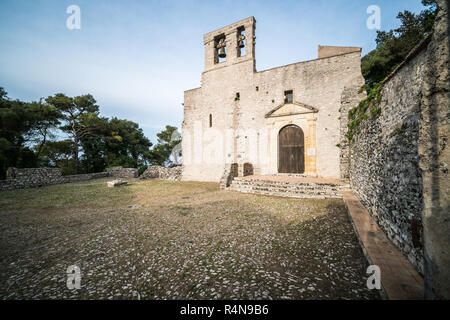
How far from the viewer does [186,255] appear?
2.97 metres

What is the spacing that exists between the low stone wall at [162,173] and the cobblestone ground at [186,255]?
33.8 feet

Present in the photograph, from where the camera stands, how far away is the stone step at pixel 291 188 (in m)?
6.91

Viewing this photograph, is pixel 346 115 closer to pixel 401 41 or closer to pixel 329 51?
pixel 329 51

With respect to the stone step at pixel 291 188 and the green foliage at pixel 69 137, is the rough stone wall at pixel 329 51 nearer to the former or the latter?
the stone step at pixel 291 188

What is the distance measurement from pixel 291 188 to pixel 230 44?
37.5 ft

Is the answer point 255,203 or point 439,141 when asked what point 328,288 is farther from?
point 255,203

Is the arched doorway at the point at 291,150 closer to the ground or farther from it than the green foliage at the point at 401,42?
closer to the ground

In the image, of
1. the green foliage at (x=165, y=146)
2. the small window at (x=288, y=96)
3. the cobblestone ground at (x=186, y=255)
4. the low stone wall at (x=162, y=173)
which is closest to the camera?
the cobblestone ground at (x=186, y=255)

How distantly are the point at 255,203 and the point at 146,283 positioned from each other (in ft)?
15.1

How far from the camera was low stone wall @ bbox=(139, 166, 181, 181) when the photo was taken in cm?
1572

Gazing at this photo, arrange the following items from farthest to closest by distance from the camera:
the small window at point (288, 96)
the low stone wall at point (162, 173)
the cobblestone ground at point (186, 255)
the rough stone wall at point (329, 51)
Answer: the low stone wall at point (162, 173), the rough stone wall at point (329, 51), the small window at point (288, 96), the cobblestone ground at point (186, 255)

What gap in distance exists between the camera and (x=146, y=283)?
2299 mm

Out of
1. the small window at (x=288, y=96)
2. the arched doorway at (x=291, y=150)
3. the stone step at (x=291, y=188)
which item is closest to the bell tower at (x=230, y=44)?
the small window at (x=288, y=96)
